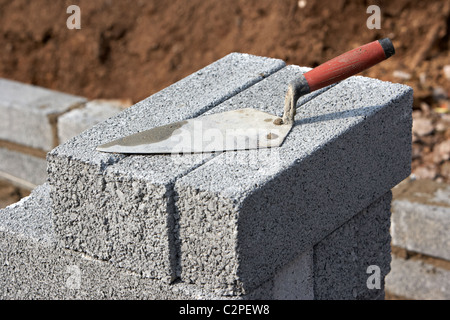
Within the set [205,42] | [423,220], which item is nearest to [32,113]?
[205,42]

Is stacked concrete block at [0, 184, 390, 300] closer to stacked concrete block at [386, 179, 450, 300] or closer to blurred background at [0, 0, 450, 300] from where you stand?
stacked concrete block at [386, 179, 450, 300]

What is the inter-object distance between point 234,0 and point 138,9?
0.84 metres

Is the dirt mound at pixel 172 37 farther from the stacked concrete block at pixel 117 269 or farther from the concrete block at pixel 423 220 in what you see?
the stacked concrete block at pixel 117 269

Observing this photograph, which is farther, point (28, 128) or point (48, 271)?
point (28, 128)

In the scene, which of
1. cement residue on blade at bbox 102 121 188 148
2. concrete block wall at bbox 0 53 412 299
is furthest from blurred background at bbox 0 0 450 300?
cement residue on blade at bbox 102 121 188 148

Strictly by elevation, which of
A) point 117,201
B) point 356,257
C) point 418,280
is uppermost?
point 117,201

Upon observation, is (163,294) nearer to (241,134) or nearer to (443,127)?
(241,134)

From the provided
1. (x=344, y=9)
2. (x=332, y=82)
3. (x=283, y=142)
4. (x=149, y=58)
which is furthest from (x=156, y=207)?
(x=149, y=58)

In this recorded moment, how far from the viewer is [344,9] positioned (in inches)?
204

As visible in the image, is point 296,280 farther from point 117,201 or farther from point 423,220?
point 423,220

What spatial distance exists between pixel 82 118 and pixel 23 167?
75 cm

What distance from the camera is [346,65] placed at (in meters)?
2.49

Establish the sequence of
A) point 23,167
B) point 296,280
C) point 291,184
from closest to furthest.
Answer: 1. point 291,184
2. point 296,280
3. point 23,167

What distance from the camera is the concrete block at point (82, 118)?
16.6ft
